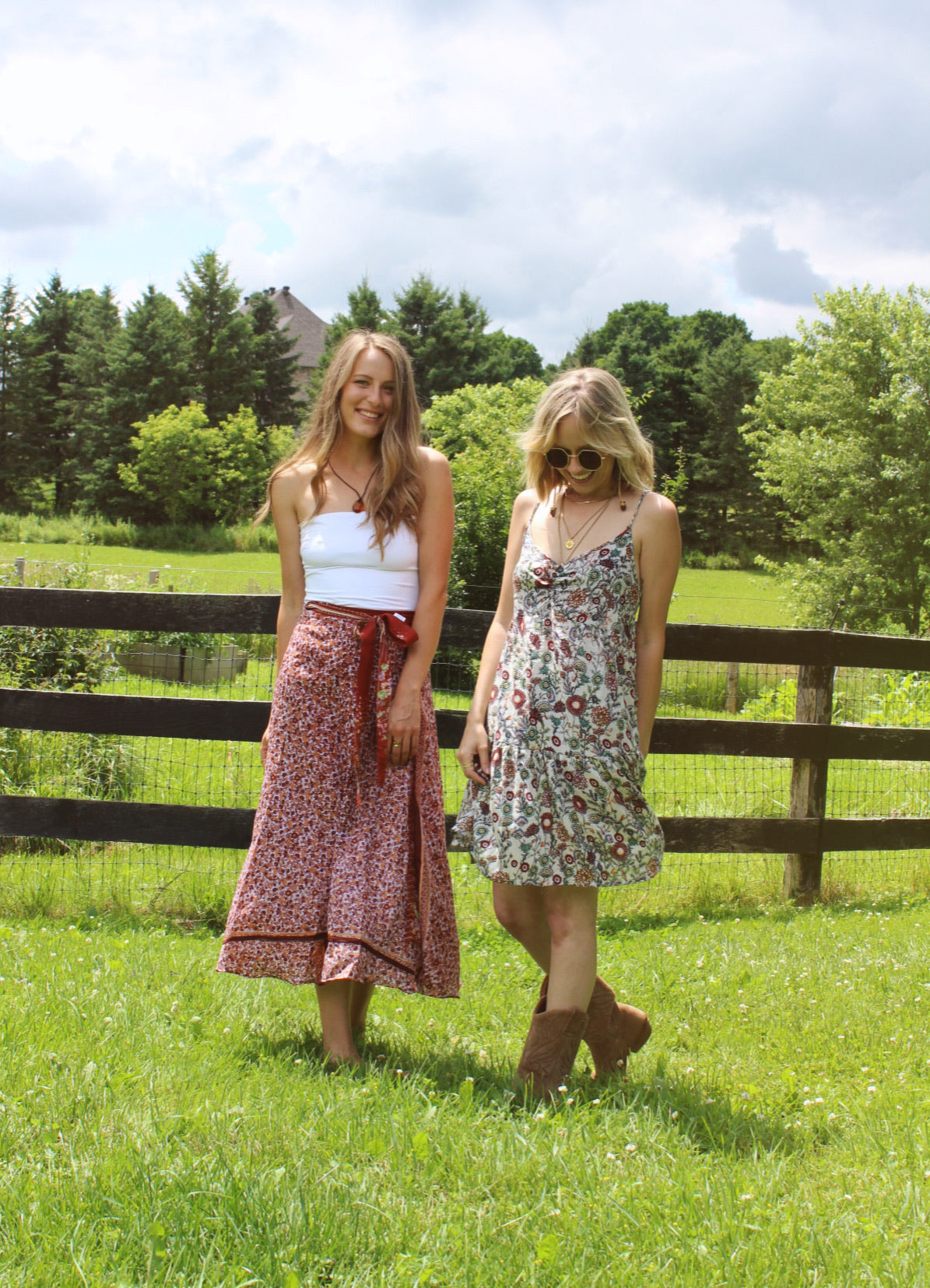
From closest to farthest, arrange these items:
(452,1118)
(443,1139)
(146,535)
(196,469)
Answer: (443,1139)
(452,1118)
(146,535)
(196,469)

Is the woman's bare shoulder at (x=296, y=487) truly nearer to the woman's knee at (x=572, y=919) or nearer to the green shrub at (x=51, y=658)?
the woman's knee at (x=572, y=919)

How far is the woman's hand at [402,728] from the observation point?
301cm

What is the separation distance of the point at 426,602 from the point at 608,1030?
50.3 inches

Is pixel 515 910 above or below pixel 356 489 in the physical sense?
below

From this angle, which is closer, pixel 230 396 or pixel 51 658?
pixel 51 658

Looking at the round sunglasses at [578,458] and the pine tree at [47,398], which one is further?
the pine tree at [47,398]

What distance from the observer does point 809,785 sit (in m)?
5.20

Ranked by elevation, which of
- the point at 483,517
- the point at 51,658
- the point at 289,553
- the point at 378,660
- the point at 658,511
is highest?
the point at 483,517

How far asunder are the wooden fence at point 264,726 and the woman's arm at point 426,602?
143 centimetres

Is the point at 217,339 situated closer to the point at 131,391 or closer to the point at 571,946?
the point at 131,391

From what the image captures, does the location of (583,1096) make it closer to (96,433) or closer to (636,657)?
(636,657)

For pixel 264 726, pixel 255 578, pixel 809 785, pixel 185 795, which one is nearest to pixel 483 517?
pixel 255 578

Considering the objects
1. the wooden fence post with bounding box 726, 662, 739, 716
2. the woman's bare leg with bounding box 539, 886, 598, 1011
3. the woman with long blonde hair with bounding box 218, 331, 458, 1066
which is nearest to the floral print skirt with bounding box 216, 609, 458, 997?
the woman with long blonde hair with bounding box 218, 331, 458, 1066

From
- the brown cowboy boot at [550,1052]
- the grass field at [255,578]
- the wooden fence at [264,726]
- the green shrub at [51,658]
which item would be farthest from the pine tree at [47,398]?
the brown cowboy boot at [550,1052]
